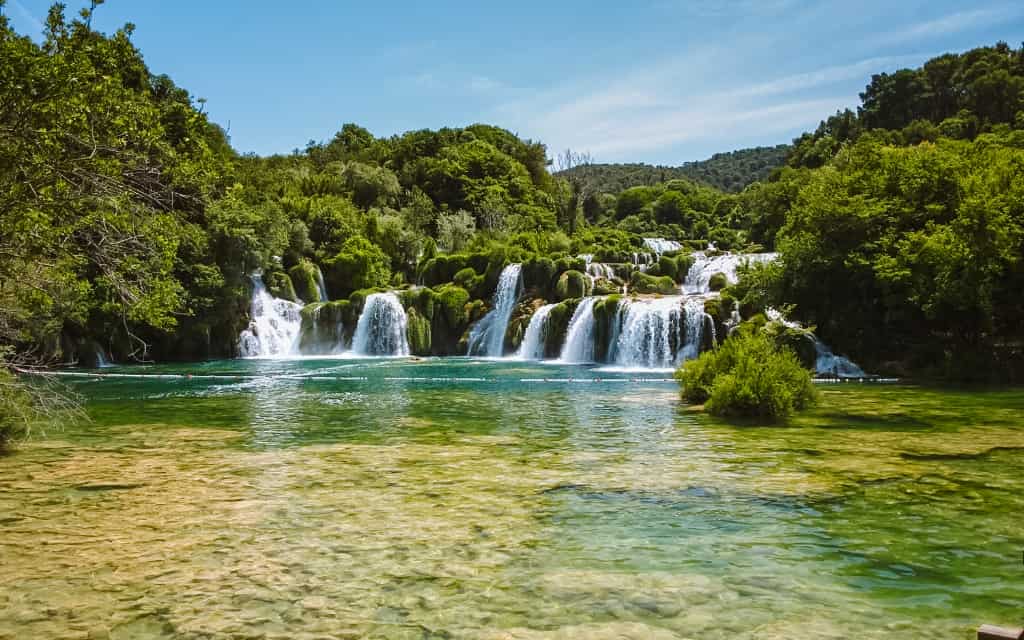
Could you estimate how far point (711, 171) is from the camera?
16362 cm

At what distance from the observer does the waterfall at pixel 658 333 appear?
29469 mm

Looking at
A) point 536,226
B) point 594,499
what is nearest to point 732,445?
point 594,499

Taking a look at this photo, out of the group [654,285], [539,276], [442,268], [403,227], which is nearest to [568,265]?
[539,276]

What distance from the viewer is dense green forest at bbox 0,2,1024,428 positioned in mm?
8664

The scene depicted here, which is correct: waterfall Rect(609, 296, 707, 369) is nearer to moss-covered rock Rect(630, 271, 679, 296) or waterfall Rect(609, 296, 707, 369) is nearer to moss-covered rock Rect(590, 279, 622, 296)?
moss-covered rock Rect(590, 279, 622, 296)

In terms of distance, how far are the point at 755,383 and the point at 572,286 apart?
23808mm

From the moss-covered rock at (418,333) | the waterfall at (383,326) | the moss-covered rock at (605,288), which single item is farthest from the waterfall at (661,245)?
the waterfall at (383,326)

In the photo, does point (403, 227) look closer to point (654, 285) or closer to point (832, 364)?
point (654, 285)

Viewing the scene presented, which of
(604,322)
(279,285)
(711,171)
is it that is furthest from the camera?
(711,171)

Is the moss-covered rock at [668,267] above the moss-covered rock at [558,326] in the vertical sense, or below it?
above

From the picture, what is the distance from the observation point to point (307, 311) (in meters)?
41.6

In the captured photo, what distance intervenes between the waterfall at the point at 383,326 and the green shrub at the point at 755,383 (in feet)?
85.9

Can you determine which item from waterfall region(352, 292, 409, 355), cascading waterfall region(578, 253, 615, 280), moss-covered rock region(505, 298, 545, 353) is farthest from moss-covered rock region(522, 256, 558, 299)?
waterfall region(352, 292, 409, 355)

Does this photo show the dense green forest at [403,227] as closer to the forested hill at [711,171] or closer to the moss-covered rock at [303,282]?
the moss-covered rock at [303,282]
